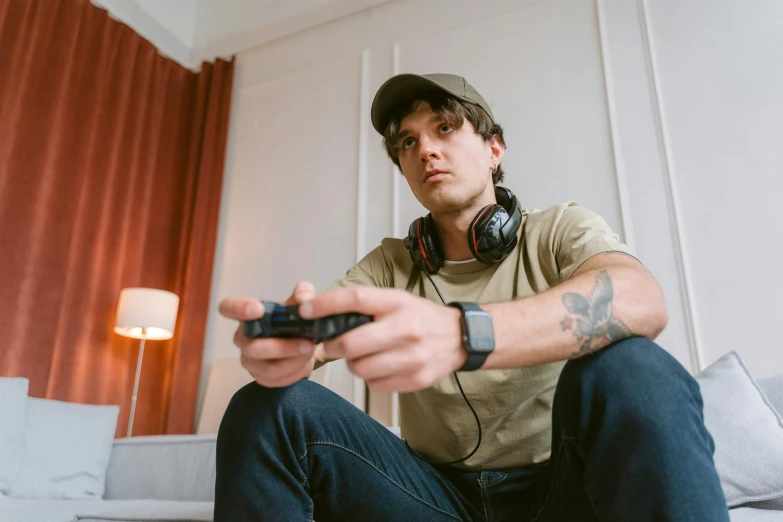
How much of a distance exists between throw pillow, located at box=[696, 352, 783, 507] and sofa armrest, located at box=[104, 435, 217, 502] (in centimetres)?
144

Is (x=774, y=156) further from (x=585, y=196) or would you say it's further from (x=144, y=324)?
(x=144, y=324)

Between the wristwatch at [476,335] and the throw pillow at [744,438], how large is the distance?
0.95 meters

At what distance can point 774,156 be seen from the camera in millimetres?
1966

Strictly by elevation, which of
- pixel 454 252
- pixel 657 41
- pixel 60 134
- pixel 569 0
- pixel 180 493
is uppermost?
pixel 569 0

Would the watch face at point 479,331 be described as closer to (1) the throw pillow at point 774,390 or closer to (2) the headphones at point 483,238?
(2) the headphones at point 483,238

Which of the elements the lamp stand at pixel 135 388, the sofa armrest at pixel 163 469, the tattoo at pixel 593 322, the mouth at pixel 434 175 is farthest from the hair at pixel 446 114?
the lamp stand at pixel 135 388

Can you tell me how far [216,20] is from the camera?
11.9ft

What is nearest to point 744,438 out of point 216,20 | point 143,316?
point 143,316

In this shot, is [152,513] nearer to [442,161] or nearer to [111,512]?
[111,512]

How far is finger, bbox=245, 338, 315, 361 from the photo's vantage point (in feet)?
1.91

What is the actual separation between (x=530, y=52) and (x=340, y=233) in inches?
48.4

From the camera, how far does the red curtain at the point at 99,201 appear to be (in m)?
2.47

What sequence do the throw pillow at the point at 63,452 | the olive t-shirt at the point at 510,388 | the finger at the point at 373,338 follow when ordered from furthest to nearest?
the throw pillow at the point at 63,452
the olive t-shirt at the point at 510,388
the finger at the point at 373,338

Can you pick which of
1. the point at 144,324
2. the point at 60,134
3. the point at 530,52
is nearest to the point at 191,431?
the point at 144,324
